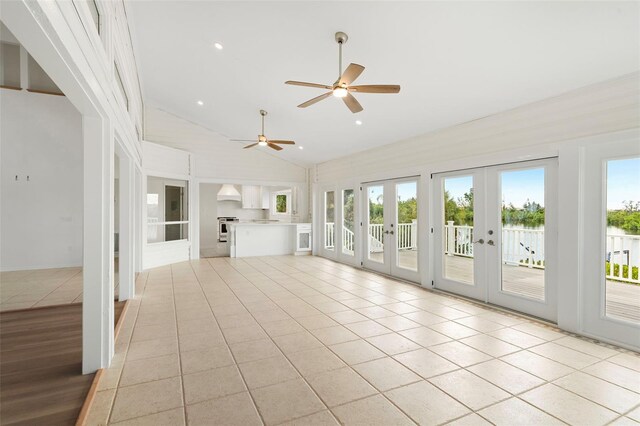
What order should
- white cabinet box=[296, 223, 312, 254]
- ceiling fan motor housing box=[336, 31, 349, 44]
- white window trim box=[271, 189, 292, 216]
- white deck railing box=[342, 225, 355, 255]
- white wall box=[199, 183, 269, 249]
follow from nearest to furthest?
ceiling fan motor housing box=[336, 31, 349, 44] < white deck railing box=[342, 225, 355, 255] < white cabinet box=[296, 223, 312, 254] < white wall box=[199, 183, 269, 249] < white window trim box=[271, 189, 292, 216]

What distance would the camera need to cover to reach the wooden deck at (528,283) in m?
3.09

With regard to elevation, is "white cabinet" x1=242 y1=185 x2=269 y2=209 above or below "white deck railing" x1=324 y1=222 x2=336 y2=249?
above

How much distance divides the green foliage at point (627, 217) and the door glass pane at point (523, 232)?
2.24ft

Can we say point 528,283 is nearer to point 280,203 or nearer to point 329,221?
point 329,221

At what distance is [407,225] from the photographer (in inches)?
237

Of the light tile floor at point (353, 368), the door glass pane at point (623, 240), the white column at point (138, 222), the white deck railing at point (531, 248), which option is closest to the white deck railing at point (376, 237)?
the white deck railing at point (531, 248)

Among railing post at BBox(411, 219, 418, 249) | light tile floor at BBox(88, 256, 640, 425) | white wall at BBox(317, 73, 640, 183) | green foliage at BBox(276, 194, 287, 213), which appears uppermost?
white wall at BBox(317, 73, 640, 183)

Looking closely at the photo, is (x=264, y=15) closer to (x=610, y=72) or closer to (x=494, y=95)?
(x=494, y=95)

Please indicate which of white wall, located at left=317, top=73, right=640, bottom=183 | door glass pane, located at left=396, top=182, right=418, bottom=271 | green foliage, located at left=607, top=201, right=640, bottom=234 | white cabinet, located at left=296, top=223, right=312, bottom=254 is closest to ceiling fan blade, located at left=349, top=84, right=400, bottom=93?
white wall, located at left=317, top=73, right=640, bottom=183

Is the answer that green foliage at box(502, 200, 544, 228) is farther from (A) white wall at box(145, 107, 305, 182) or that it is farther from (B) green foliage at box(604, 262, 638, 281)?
A: (A) white wall at box(145, 107, 305, 182)

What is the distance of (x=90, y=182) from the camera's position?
238 cm

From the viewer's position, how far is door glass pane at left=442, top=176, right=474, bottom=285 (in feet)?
15.5

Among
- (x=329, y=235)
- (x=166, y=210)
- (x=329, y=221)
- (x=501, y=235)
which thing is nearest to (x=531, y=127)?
(x=501, y=235)

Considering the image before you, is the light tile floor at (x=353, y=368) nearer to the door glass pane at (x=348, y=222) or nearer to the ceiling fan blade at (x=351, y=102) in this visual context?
the ceiling fan blade at (x=351, y=102)
